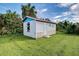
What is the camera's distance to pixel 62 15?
2.03 metres

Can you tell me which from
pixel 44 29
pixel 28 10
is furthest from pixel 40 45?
pixel 28 10

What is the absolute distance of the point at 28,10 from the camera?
2.06 metres

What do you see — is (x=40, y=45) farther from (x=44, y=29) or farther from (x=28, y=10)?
(x=28, y=10)

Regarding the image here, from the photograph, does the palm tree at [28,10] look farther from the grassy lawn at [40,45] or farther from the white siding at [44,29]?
the grassy lawn at [40,45]

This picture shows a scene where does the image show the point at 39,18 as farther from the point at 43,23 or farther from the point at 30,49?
the point at 30,49

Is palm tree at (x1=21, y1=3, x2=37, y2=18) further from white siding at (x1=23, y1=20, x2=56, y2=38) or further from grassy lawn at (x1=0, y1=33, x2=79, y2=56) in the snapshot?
grassy lawn at (x1=0, y1=33, x2=79, y2=56)

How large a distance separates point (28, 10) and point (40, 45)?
1.21 ft

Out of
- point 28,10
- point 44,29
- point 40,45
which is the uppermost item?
point 28,10

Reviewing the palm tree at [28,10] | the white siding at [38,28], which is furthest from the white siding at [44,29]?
the palm tree at [28,10]

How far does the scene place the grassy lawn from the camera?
6.58 feet

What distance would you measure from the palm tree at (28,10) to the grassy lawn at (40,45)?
9.0 inches

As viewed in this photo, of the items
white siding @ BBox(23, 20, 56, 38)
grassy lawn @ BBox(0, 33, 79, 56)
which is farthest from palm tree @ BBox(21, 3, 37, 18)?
grassy lawn @ BBox(0, 33, 79, 56)

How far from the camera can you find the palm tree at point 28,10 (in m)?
2.03

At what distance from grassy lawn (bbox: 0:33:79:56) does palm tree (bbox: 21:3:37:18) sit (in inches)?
9.0
